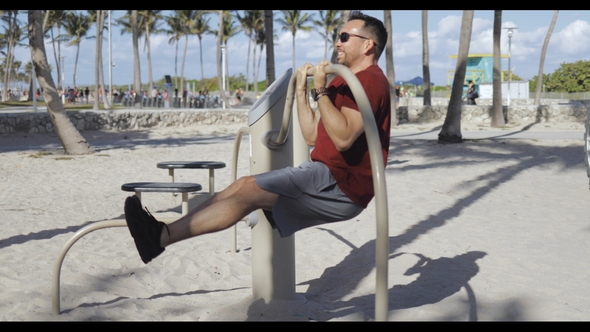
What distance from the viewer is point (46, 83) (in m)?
13.2

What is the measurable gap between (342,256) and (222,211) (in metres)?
2.85

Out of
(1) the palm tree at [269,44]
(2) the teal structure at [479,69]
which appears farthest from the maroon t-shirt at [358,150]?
(2) the teal structure at [479,69]

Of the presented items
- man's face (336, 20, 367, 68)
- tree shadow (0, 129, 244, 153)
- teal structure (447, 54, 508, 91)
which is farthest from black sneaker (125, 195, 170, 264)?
teal structure (447, 54, 508, 91)

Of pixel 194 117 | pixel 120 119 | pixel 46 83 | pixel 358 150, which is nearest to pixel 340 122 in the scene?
pixel 358 150

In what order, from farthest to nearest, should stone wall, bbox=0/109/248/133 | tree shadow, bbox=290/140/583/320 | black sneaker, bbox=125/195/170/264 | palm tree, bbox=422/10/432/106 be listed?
palm tree, bbox=422/10/432/106, stone wall, bbox=0/109/248/133, tree shadow, bbox=290/140/583/320, black sneaker, bbox=125/195/170/264

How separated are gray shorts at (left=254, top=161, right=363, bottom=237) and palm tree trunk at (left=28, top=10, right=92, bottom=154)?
11279 mm

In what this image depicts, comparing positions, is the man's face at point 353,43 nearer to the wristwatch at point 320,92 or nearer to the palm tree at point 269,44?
the wristwatch at point 320,92

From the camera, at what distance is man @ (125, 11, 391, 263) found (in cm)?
290

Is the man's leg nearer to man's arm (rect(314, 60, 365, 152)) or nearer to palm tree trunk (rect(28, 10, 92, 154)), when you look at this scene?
man's arm (rect(314, 60, 365, 152))

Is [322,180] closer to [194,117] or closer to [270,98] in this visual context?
[270,98]

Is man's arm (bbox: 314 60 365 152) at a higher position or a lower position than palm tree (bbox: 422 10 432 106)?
lower

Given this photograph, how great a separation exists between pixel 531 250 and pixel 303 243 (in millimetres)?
1983

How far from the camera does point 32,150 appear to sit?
1473 centimetres
